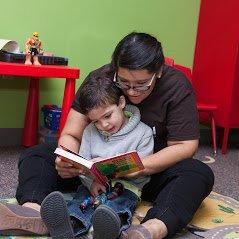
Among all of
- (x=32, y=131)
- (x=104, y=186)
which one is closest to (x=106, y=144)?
(x=104, y=186)

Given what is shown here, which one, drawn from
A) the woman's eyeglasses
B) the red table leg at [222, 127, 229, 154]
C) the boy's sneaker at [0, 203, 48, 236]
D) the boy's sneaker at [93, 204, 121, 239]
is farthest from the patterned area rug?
the red table leg at [222, 127, 229, 154]

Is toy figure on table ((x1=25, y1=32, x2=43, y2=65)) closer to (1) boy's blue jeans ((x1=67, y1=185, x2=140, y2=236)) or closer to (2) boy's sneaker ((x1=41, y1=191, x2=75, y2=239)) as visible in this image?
(1) boy's blue jeans ((x1=67, y1=185, x2=140, y2=236))

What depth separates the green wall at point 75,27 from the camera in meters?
2.04

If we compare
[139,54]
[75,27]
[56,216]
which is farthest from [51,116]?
[56,216]

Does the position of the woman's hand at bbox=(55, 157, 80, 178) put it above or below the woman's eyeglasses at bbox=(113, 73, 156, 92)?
below

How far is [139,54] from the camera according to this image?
110 centimetres

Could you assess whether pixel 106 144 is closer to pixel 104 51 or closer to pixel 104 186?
pixel 104 186

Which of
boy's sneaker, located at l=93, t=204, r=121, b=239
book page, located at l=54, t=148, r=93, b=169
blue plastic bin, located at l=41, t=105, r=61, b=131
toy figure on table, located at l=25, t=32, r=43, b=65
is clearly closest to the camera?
boy's sneaker, located at l=93, t=204, r=121, b=239

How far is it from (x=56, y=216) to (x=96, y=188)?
231mm

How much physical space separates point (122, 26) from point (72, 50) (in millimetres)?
313

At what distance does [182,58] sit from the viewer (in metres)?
2.47

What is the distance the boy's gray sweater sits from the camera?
1.17 m

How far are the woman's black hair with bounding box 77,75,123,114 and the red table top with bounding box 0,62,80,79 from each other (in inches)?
24.0

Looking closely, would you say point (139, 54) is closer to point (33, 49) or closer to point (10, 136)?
point (33, 49)
